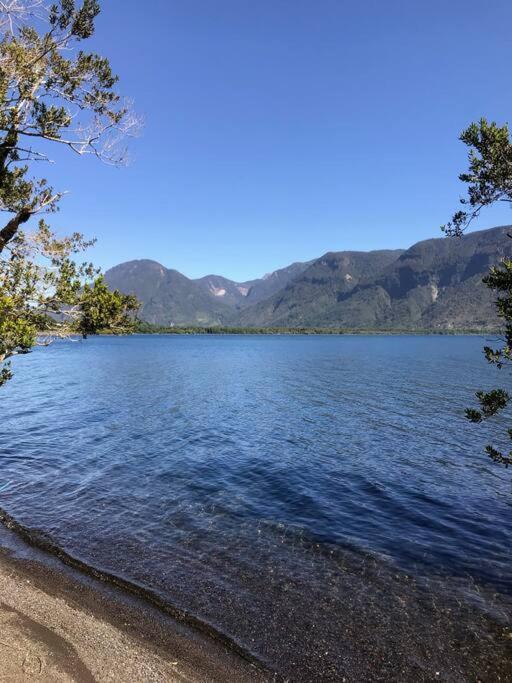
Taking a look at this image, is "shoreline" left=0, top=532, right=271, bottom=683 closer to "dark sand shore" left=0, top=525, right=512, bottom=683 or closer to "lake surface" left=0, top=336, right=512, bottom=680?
"dark sand shore" left=0, top=525, right=512, bottom=683

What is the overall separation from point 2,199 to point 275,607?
1626 cm

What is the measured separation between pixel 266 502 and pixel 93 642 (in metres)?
13.3

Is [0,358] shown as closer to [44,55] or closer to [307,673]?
[44,55]

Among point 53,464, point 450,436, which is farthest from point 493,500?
point 53,464

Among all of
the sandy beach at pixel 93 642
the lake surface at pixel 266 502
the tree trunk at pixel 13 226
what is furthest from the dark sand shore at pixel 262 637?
the tree trunk at pixel 13 226

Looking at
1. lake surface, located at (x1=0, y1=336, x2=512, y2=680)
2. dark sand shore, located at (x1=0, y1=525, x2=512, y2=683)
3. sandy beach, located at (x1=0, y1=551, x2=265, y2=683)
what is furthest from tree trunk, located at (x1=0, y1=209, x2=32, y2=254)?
lake surface, located at (x1=0, y1=336, x2=512, y2=680)

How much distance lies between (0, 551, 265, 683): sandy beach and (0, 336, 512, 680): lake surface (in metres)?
1.15

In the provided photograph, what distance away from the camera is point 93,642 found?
40.0 ft

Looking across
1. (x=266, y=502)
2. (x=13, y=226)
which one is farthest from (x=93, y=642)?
(x=266, y=502)

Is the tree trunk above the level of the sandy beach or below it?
above

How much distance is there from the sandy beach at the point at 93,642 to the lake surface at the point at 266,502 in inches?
45.2

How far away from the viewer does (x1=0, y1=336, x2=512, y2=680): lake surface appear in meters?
16.1

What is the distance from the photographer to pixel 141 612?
14.4 meters

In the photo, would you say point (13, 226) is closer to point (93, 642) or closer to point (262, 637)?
point (93, 642)
